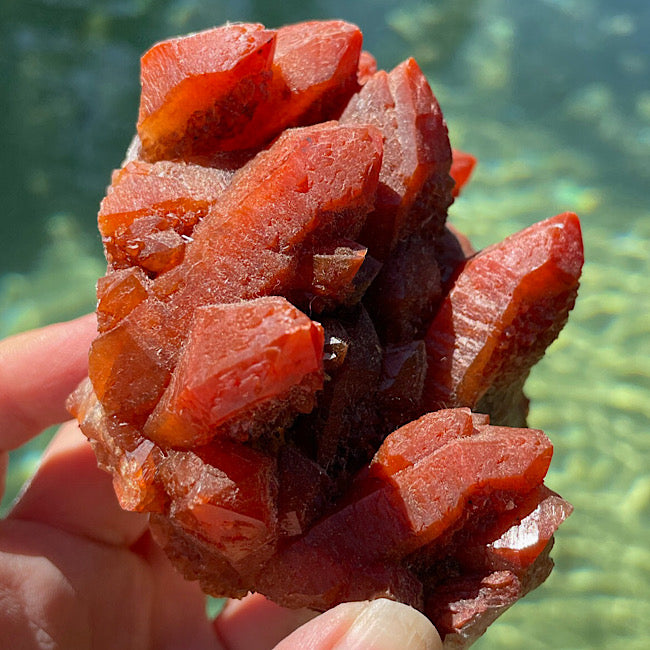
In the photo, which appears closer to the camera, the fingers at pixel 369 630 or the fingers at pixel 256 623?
the fingers at pixel 369 630

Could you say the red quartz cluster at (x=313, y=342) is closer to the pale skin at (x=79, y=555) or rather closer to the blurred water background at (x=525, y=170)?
the pale skin at (x=79, y=555)

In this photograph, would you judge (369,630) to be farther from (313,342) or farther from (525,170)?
(525,170)

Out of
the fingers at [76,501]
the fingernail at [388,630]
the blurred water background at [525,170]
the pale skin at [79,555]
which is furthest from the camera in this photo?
the blurred water background at [525,170]

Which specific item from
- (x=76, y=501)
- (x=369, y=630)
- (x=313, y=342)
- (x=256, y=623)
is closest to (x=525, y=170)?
(x=256, y=623)

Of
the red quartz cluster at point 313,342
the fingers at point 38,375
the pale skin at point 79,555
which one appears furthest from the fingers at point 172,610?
the red quartz cluster at point 313,342

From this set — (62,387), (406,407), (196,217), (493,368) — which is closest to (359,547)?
(406,407)

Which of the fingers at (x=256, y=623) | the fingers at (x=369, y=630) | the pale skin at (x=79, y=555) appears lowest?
the fingers at (x=256, y=623)
